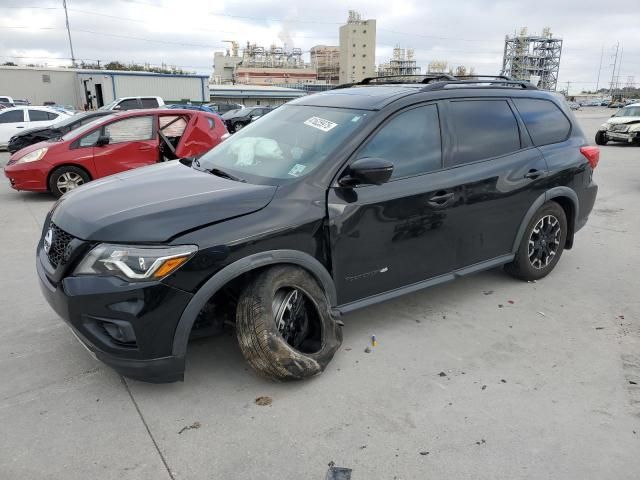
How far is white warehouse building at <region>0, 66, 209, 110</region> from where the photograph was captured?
34688 millimetres

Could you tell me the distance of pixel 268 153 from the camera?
351cm

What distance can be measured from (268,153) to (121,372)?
1.74 m

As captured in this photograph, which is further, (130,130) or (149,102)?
(149,102)

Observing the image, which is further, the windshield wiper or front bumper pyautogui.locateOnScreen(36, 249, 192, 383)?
the windshield wiper

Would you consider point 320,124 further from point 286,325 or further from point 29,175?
point 29,175

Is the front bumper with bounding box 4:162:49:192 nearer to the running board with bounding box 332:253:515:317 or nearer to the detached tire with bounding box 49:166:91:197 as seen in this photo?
the detached tire with bounding box 49:166:91:197

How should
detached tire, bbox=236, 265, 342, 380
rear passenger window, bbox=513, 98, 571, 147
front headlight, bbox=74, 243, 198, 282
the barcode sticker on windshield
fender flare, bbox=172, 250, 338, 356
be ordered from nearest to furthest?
front headlight, bbox=74, 243, 198, 282 → fender flare, bbox=172, 250, 338, 356 → detached tire, bbox=236, 265, 342, 380 → the barcode sticker on windshield → rear passenger window, bbox=513, 98, 571, 147

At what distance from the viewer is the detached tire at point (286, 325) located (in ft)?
9.19

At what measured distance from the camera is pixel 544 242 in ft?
15.0

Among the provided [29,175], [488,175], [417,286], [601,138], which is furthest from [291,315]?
[601,138]

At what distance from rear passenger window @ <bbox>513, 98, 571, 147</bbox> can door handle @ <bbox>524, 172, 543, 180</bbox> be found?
271 mm

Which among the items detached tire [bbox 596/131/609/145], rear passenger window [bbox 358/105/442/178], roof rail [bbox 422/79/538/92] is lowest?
detached tire [bbox 596/131/609/145]

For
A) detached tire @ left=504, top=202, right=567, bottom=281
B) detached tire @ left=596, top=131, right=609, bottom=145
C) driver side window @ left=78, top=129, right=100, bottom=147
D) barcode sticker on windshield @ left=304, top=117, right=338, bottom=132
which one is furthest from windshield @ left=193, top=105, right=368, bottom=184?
detached tire @ left=596, top=131, right=609, bottom=145

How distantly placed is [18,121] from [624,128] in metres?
21.4
